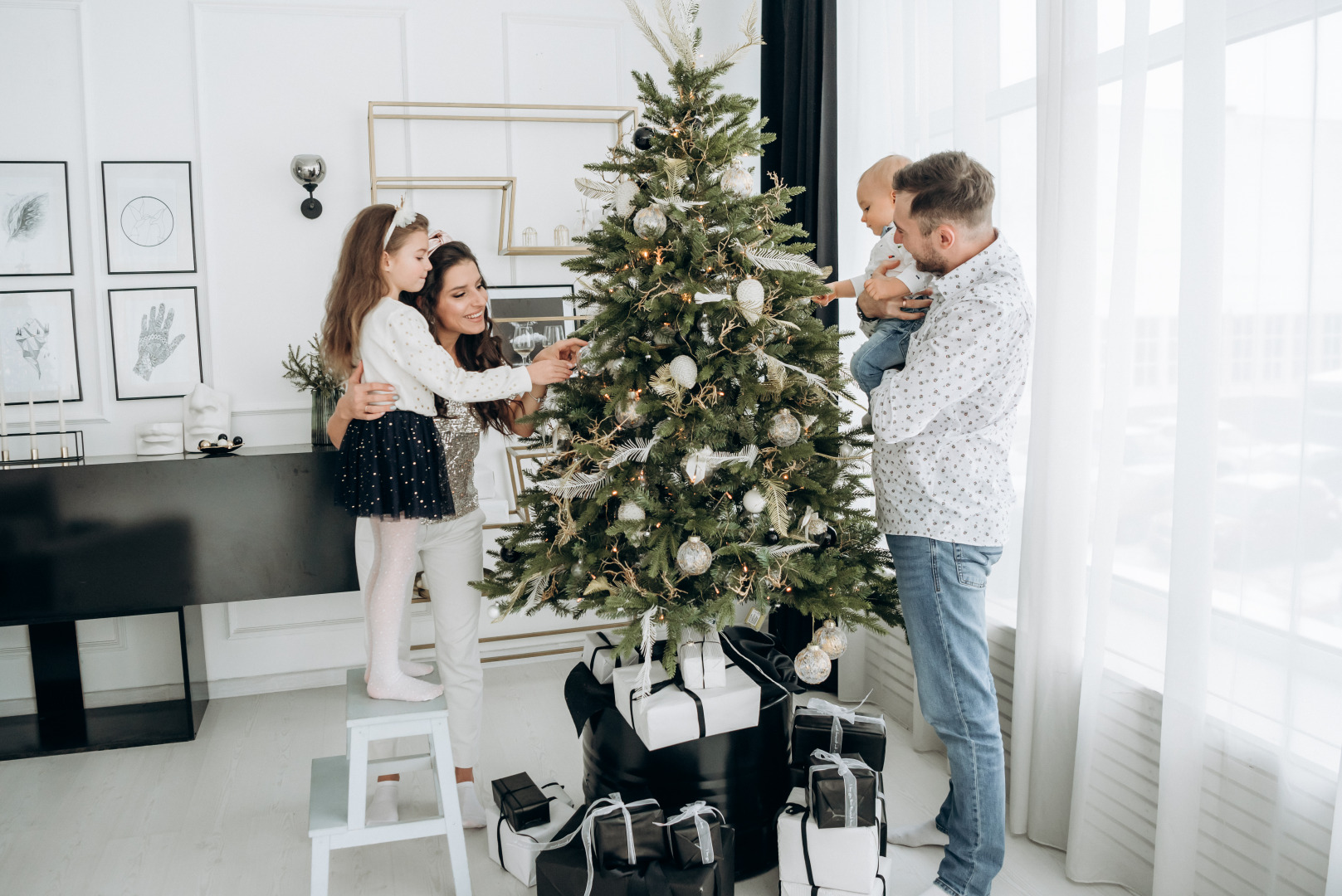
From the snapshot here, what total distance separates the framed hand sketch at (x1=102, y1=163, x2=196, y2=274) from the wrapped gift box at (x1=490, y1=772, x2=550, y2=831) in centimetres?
219

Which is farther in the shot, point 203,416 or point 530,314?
point 530,314

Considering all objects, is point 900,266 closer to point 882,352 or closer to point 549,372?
point 882,352

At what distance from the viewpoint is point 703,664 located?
188 cm

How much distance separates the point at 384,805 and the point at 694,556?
116 cm

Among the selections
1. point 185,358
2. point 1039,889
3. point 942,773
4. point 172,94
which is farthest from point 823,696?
point 172,94

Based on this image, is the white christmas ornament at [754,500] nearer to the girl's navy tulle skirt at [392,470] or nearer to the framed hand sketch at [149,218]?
the girl's navy tulle skirt at [392,470]

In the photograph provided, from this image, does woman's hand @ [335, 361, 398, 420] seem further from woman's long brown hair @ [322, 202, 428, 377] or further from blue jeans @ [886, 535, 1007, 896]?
blue jeans @ [886, 535, 1007, 896]

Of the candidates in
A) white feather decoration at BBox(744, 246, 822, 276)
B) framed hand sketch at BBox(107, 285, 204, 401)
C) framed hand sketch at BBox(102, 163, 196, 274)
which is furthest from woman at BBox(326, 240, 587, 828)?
framed hand sketch at BBox(102, 163, 196, 274)

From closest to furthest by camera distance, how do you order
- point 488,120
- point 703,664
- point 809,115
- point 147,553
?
point 703,664, point 147,553, point 809,115, point 488,120

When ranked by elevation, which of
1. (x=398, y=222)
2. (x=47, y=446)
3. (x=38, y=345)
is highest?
(x=398, y=222)

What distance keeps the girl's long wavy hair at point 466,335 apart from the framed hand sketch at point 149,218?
1503 millimetres

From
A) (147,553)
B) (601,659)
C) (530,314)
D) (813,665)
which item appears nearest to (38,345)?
(147,553)

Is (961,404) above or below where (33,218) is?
below

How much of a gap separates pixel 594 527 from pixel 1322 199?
1.46m
